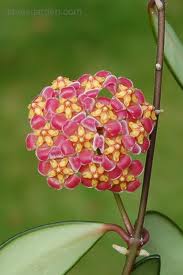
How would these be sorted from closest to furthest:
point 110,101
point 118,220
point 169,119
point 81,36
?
point 110,101 < point 118,220 < point 169,119 < point 81,36

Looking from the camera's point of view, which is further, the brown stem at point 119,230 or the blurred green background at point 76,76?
the blurred green background at point 76,76

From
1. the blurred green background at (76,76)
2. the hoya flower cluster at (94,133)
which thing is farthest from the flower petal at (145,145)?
the blurred green background at (76,76)

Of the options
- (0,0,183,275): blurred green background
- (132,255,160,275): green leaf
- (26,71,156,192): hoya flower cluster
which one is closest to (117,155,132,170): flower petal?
(26,71,156,192): hoya flower cluster

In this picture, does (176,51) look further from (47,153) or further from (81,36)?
(81,36)

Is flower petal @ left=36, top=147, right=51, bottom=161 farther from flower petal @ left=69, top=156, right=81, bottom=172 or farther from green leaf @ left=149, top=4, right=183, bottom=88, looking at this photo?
green leaf @ left=149, top=4, right=183, bottom=88

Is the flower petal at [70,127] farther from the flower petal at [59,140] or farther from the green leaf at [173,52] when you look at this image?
the green leaf at [173,52]

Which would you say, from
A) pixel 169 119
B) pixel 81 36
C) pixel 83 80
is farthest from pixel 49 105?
pixel 81 36
